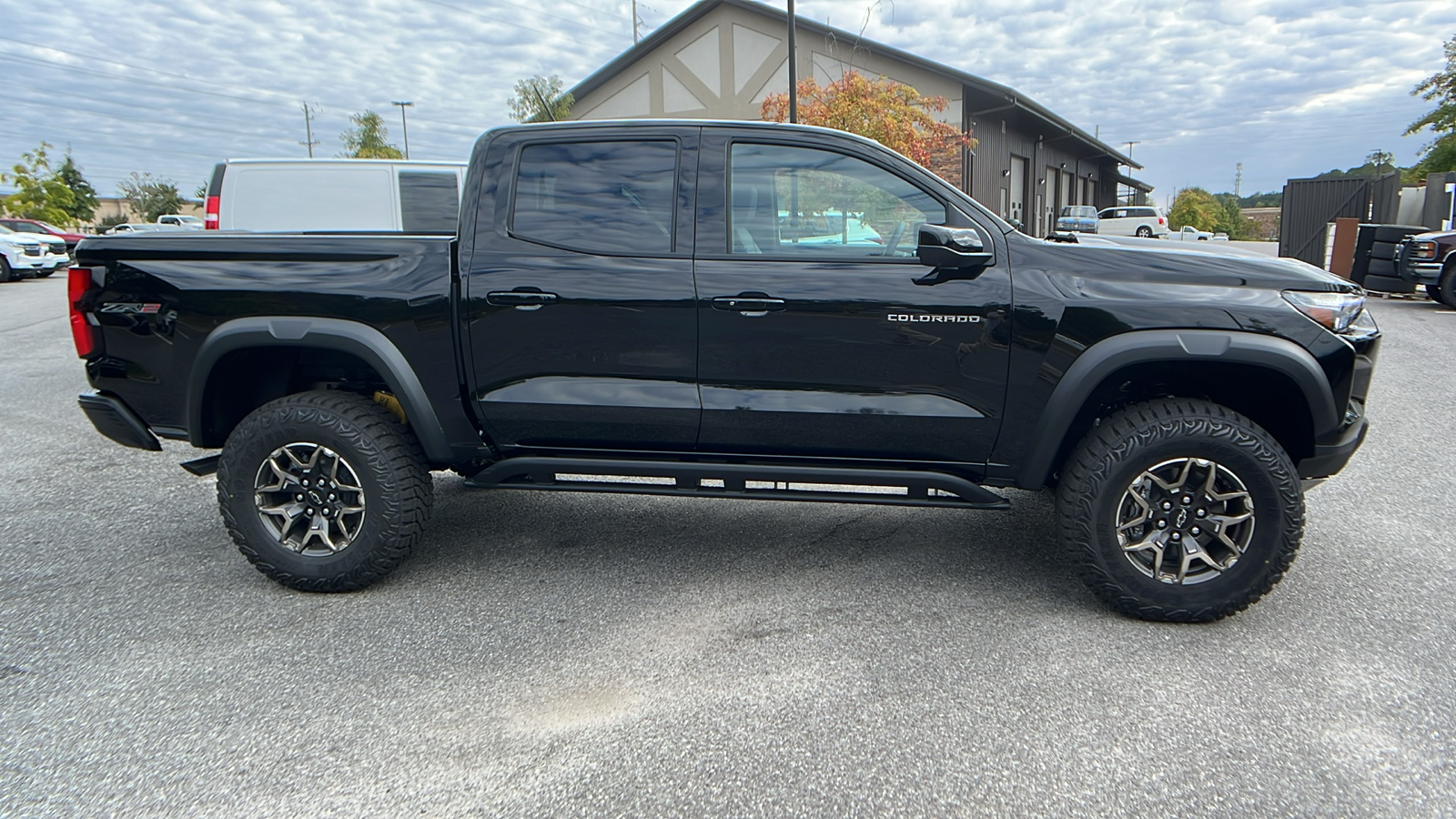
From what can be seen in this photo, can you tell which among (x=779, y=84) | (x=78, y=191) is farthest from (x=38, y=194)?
(x=779, y=84)

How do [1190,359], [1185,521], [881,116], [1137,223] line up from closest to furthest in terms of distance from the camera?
[1190,359] → [1185,521] → [881,116] → [1137,223]

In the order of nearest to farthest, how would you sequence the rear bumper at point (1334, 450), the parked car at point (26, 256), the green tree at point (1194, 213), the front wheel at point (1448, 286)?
the rear bumper at point (1334, 450) → the front wheel at point (1448, 286) → the parked car at point (26, 256) → the green tree at point (1194, 213)

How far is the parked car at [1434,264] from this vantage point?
44.9 ft

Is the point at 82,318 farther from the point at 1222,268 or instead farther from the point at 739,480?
the point at 1222,268

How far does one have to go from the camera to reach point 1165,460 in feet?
11.2

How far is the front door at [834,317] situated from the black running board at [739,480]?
120 mm

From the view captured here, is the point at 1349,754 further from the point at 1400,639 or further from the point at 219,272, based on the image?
the point at 219,272

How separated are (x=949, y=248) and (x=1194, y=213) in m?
72.8

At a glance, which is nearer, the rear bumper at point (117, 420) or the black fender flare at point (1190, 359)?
the black fender flare at point (1190, 359)

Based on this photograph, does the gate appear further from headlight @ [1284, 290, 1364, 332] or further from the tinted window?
headlight @ [1284, 290, 1364, 332]

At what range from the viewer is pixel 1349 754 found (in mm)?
2670

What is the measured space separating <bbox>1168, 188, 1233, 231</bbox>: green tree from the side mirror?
66366 millimetres

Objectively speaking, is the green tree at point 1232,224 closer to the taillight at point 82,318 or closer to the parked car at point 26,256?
the parked car at point 26,256

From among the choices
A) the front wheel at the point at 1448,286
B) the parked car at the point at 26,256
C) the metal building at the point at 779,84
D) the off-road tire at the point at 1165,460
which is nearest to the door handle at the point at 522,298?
the off-road tire at the point at 1165,460
